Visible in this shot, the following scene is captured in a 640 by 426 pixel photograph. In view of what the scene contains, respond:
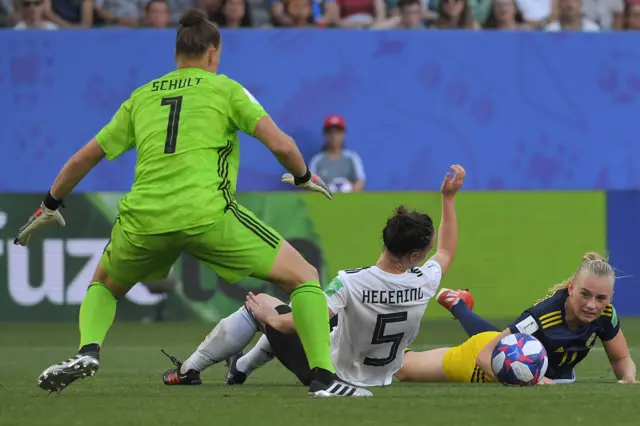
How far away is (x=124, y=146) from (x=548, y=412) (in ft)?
8.20

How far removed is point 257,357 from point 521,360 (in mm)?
1480

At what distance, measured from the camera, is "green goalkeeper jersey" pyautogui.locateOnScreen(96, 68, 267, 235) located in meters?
6.87

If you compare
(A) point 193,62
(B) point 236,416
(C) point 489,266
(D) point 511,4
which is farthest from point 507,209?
(B) point 236,416

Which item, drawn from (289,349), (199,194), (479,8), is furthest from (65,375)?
(479,8)

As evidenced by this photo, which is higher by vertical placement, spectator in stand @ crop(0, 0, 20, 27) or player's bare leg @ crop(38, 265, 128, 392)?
spectator in stand @ crop(0, 0, 20, 27)

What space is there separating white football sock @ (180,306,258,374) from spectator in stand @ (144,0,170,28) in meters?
9.08

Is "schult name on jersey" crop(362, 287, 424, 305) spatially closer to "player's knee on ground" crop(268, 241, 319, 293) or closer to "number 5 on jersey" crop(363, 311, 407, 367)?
"number 5 on jersey" crop(363, 311, 407, 367)

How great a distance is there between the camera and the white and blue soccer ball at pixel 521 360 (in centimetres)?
790

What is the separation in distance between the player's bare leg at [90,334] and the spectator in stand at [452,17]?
10604 millimetres

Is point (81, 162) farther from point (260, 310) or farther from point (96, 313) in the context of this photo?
point (260, 310)

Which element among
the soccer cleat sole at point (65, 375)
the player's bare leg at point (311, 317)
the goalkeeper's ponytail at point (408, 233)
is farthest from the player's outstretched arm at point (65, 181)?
the goalkeeper's ponytail at point (408, 233)

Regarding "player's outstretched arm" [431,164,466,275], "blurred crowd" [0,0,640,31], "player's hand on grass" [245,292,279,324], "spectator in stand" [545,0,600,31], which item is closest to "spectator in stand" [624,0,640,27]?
"blurred crowd" [0,0,640,31]

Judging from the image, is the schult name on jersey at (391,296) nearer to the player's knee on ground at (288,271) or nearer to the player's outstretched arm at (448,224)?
the player's outstretched arm at (448,224)

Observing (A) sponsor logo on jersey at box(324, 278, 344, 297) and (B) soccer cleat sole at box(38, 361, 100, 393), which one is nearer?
(B) soccer cleat sole at box(38, 361, 100, 393)
